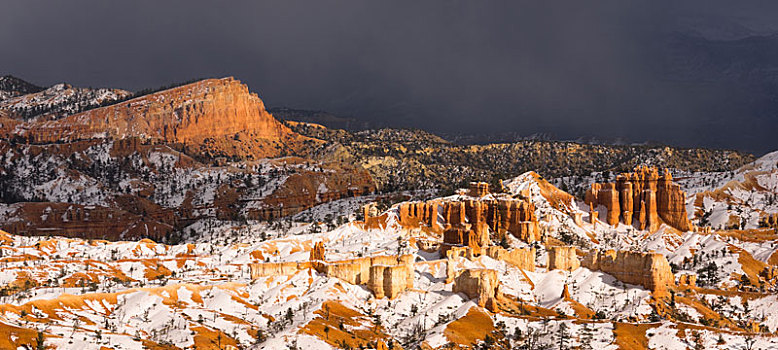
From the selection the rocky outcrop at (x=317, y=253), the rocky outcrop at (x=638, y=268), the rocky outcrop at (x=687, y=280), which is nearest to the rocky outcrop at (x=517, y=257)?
the rocky outcrop at (x=638, y=268)

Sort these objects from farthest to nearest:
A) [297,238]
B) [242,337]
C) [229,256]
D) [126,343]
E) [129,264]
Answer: [297,238], [229,256], [129,264], [242,337], [126,343]

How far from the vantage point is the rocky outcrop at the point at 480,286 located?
128125 millimetres

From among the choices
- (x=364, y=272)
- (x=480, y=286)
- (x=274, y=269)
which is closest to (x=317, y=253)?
(x=274, y=269)

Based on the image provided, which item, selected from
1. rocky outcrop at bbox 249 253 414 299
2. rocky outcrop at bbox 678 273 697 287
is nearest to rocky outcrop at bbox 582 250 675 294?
rocky outcrop at bbox 678 273 697 287

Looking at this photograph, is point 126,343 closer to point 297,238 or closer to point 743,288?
point 297,238

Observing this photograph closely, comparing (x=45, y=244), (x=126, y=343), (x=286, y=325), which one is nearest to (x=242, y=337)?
(x=286, y=325)

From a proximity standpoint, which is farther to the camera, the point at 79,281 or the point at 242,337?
the point at 79,281

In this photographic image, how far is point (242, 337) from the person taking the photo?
11138cm

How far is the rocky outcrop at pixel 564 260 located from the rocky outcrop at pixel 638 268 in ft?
9.48

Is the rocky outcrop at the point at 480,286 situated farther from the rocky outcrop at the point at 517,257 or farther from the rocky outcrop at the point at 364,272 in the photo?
the rocky outcrop at the point at 517,257

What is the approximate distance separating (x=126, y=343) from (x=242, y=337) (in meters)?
16.5

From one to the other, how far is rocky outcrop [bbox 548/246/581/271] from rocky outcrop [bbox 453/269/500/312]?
67.9 feet

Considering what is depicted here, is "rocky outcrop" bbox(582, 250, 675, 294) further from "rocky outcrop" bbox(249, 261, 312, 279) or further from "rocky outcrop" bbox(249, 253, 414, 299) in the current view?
"rocky outcrop" bbox(249, 261, 312, 279)

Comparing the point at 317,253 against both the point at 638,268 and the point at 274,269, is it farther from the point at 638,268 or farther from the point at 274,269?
the point at 638,268
